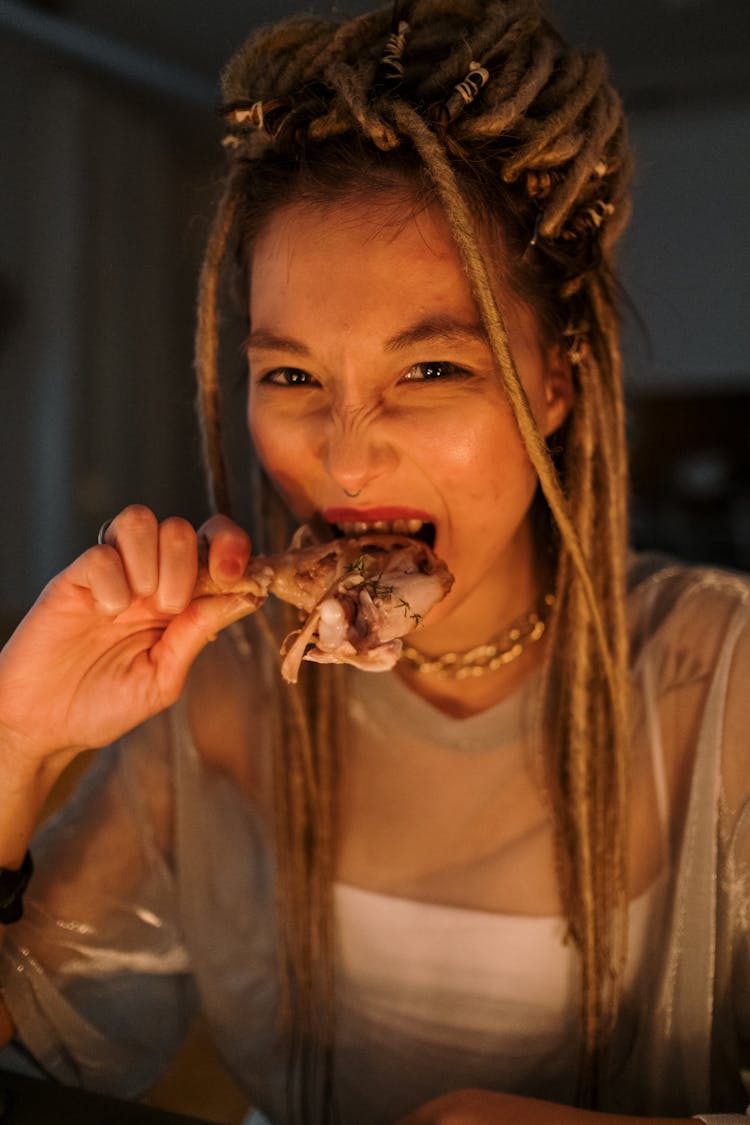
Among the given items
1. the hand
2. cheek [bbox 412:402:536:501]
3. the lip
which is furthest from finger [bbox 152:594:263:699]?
cheek [bbox 412:402:536:501]

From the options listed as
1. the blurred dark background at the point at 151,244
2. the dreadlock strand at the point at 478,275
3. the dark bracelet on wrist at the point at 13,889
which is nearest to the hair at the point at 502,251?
the dreadlock strand at the point at 478,275

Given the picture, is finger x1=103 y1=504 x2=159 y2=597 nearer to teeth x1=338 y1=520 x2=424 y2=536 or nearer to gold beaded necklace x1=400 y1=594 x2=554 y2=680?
teeth x1=338 y1=520 x2=424 y2=536

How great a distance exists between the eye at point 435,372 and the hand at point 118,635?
0.85 feet

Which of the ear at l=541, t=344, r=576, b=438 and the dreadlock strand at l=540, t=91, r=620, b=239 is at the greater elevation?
the dreadlock strand at l=540, t=91, r=620, b=239

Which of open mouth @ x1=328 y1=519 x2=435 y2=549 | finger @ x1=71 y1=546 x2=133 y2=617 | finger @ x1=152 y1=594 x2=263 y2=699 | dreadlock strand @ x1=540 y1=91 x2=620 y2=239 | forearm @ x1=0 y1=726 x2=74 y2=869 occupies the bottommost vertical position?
forearm @ x1=0 y1=726 x2=74 y2=869

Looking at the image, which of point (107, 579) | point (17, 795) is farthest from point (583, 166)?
point (17, 795)

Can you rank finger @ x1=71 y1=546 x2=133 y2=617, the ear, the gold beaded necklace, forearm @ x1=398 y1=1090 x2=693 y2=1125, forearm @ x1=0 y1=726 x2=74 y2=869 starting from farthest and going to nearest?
1. the gold beaded necklace
2. the ear
3. forearm @ x1=0 y1=726 x2=74 y2=869
4. finger @ x1=71 y1=546 x2=133 y2=617
5. forearm @ x1=398 y1=1090 x2=693 y2=1125

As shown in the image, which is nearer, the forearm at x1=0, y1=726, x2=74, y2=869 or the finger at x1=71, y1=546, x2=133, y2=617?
the finger at x1=71, y1=546, x2=133, y2=617

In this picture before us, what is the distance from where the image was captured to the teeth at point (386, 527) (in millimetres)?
1278

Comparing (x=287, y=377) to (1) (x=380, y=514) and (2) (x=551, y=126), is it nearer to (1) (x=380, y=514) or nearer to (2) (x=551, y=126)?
(1) (x=380, y=514)

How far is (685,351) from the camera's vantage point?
220 inches

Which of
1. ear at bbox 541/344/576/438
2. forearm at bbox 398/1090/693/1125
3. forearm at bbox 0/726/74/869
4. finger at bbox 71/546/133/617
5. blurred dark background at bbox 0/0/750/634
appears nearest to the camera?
forearm at bbox 398/1090/693/1125

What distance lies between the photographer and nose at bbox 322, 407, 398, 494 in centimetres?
→ 117

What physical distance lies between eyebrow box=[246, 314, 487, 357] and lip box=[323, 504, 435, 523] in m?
0.18
